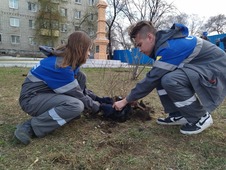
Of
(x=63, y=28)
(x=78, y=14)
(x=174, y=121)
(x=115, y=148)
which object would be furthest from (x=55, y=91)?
(x=78, y=14)

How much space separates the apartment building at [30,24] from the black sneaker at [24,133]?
28.7 m

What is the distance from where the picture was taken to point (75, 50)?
2049 mm

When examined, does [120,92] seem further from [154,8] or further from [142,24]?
[154,8]

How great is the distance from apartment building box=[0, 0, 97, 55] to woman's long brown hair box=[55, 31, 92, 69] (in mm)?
28568

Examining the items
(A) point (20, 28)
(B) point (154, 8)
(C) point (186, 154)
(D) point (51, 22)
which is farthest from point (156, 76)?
(A) point (20, 28)

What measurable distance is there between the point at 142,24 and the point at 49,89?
1.06 m

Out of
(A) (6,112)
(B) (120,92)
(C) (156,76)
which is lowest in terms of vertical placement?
(A) (6,112)

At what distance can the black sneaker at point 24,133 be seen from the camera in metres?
1.87

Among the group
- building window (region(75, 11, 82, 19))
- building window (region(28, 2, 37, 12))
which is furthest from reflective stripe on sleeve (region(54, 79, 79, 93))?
building window (region(75, 11, 82, 19))

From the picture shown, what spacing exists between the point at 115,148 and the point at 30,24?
108ft

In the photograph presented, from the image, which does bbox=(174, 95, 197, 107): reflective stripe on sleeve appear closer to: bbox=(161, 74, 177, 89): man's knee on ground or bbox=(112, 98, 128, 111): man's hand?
bbox=(161, 74, 177, 89): man's knee on ground

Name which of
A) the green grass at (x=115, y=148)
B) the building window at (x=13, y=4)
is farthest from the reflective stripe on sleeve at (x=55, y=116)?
the building window at (x=13, y=4)

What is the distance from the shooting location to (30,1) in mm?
31031

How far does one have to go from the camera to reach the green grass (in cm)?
162
